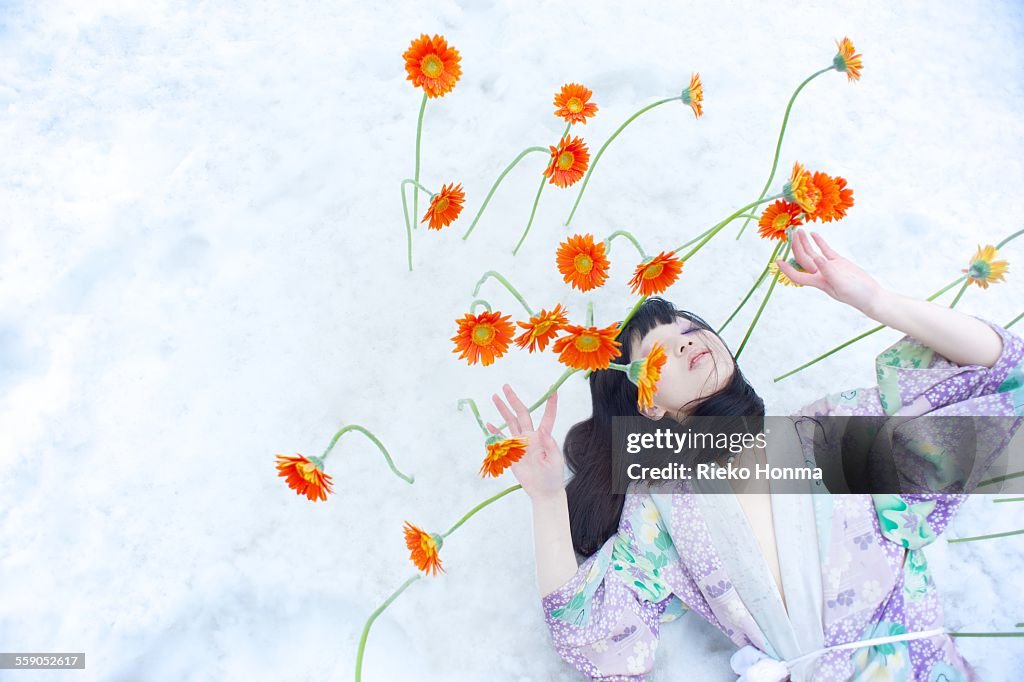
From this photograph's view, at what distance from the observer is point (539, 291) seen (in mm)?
1037

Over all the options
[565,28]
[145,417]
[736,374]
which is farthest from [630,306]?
[145,417]

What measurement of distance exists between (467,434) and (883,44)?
914 mm

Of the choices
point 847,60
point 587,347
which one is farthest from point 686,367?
point 847,60

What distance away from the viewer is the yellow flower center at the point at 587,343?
58cm

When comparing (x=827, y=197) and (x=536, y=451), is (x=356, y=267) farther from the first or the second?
(x=827, y=197)

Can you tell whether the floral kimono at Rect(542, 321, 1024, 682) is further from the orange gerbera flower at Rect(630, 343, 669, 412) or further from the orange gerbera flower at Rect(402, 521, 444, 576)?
the orange gerbera flower at Rect(630, 343, 669, 412)

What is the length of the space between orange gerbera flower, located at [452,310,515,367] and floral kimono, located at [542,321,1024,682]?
0.88ft

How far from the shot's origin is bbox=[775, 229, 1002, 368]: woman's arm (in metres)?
0.77

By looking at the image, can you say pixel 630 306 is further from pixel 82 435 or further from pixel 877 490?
pixel 82 435

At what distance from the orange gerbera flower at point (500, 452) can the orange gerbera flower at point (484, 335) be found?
0.07m

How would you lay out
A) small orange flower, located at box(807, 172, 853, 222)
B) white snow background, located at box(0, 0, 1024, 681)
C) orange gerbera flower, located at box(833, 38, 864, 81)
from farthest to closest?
white snow background, located at box(0, 0, 1024, 681)
orange gerbera flower, located at box(833, 38, 864, 81)
small orange flower, located at box(807, 172, 853, 222)

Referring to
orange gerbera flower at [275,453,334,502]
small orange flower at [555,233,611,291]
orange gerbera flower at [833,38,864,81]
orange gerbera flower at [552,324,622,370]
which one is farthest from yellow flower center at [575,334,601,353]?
orange gerbera flower at [833,38,864,81]

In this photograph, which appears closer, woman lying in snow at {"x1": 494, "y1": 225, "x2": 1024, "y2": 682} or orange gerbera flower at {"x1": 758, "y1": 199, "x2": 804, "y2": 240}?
orange gerbera flower at {"x1": 758, "y1": 199, "x2": 804, "y2": 240}

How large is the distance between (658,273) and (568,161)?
0.70 feet
